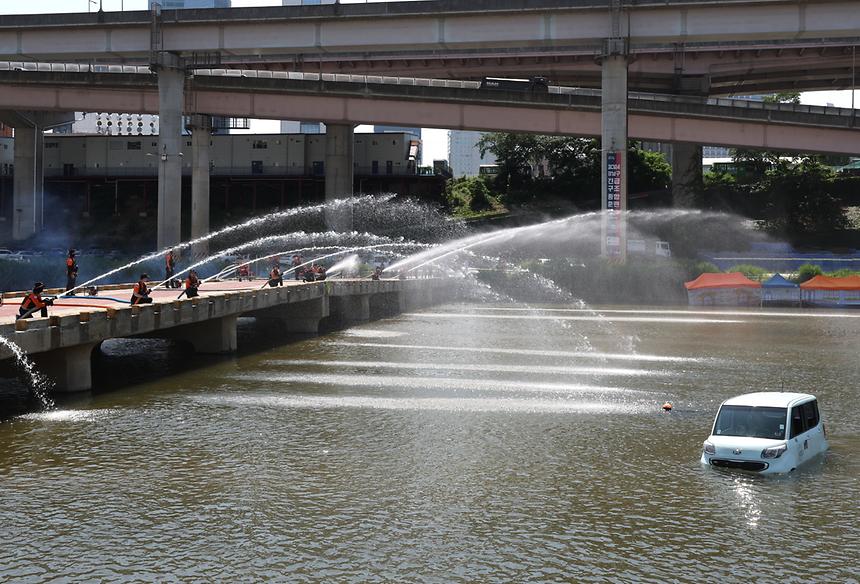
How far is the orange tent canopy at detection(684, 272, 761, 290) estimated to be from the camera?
63438 mm

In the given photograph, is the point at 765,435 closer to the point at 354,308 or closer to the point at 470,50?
the point at 354,308

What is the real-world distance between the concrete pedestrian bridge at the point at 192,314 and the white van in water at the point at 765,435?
60.5 feet

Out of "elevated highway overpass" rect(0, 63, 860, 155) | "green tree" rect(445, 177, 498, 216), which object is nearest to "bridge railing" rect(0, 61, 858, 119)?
"elevated highway overpass" rect(0, 63, 860, 155)

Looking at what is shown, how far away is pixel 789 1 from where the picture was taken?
2375 inches

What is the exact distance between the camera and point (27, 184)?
103375 mm

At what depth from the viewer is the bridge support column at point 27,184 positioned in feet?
336

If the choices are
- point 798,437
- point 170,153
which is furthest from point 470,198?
point 798,437

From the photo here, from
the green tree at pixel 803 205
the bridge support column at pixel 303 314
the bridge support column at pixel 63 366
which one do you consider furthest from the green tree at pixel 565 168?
the bridge support column at pixel 63 366

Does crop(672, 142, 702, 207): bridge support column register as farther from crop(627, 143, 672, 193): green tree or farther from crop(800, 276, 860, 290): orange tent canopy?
crop(800, 276, 860, 290): orange tent canopy

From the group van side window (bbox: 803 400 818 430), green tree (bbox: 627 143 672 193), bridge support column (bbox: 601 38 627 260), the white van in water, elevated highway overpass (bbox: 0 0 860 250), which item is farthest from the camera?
green tree (bbox: 627 143 672 193)

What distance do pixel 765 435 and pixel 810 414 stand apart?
1.81 m

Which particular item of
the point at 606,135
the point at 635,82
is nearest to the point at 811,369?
the point at 606,135

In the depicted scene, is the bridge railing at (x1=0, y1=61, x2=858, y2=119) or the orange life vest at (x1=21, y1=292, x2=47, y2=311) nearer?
the orange life vest at (x1=21, y1=292, x2=47, y2=311)

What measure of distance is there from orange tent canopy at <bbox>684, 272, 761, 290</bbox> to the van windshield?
43.4m
